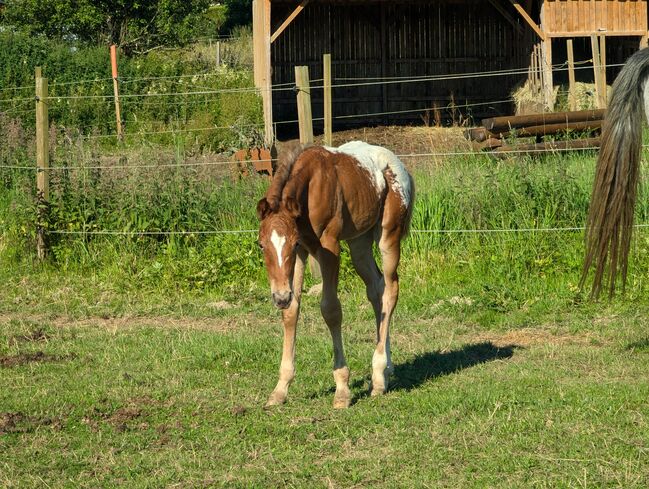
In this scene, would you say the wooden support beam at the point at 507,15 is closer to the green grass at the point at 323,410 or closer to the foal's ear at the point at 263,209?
the green grass at the point at 323,410

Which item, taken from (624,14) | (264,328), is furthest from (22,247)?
(624,14)

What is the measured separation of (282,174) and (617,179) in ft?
7.23

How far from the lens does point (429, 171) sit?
38.2 ft

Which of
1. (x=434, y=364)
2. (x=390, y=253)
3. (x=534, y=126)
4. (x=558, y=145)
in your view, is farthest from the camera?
(x=534, y=126)

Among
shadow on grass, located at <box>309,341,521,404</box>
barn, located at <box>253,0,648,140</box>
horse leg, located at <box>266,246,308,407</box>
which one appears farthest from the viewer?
barn, located at <box>253,0,648,140</box>

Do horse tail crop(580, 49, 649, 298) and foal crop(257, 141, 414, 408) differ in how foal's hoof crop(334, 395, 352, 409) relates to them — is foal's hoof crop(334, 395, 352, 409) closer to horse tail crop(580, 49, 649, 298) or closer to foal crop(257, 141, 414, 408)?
foal crop(257, 141, 414, 408)

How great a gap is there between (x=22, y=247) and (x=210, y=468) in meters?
6.70

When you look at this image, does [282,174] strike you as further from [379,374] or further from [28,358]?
[28,358]

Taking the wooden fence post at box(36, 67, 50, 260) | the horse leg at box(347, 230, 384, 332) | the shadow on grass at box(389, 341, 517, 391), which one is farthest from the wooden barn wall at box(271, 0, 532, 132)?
the horse leg at box(347, 230, 384, 332)

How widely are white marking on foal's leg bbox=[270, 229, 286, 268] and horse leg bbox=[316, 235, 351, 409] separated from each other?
0.62m

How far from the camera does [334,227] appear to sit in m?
6.12

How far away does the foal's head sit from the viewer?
18.0 feet

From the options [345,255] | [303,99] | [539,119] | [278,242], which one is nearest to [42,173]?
[303,99]

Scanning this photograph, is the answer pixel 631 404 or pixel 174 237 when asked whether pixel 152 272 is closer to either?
pixel 174 237
